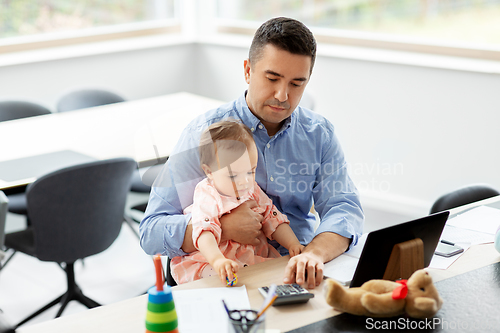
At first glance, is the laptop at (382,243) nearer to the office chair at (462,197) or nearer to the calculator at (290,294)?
the calculator at (290,294)

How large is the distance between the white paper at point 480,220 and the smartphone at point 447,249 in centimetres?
18

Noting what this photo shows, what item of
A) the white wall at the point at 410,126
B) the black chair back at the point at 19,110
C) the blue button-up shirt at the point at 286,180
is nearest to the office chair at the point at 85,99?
the black chair back at the point at 19,110

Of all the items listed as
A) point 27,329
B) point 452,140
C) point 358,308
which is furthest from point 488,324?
point 452,140

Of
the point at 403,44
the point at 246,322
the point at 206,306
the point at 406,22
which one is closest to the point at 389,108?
the point at 403,44

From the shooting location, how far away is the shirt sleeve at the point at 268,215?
1.56m

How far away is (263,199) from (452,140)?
2.11 metres

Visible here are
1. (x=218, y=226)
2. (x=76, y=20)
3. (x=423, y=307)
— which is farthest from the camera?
(x=76, y=20)

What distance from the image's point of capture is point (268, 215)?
1562mm

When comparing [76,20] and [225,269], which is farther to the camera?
[76,20]

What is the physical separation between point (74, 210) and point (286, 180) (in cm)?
97

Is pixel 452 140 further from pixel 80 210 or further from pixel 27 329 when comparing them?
pixel 27 329

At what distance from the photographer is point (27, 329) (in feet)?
3.68

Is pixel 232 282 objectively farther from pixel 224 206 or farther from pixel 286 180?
pixel 286 180

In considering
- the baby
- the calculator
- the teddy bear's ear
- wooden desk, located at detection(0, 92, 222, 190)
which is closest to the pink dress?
the baby
